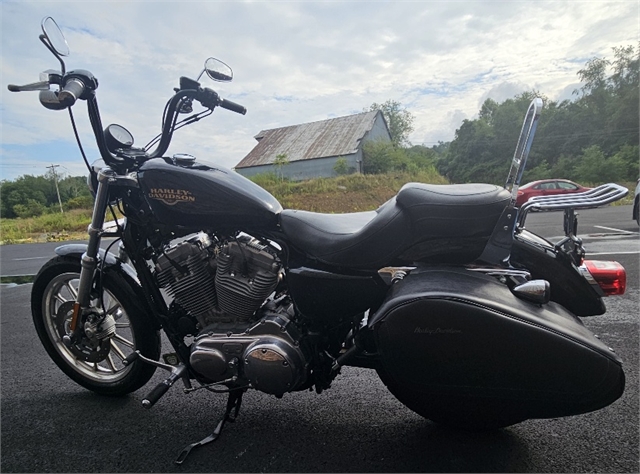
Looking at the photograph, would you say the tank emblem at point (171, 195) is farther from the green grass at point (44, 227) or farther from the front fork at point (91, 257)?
the green grass at point (44, 227)

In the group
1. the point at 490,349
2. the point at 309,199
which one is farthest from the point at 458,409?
the point at 309,199

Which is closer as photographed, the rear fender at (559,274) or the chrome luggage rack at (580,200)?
the chrome luggage rack at (580,200)

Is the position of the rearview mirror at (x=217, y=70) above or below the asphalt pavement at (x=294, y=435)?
above

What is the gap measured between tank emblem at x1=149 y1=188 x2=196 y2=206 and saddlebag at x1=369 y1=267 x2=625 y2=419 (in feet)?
3.25

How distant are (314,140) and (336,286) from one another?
27774 mm

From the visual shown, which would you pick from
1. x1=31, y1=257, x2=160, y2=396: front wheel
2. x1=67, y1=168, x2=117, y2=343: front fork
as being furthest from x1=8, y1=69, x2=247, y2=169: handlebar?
x1=31, y1=257, x2=160, y2=396: front wheel

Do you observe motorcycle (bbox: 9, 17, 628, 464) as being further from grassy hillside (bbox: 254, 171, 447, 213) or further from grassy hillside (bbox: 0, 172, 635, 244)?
grassy hillside (bbox: 254, 171, 447, 213)

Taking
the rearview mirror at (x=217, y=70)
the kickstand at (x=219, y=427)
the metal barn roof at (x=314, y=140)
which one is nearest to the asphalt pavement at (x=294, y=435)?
the kickstand at (x=219, y=427)

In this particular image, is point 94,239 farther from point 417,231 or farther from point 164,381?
point 417,231

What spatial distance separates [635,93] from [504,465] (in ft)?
122

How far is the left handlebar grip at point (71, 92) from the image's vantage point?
1726 mm

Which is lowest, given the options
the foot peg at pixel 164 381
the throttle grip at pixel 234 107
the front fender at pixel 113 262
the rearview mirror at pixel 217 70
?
the foot peg at pixel 164 381

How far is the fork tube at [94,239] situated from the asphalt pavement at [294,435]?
2.22 ft

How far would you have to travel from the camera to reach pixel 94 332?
7.25 ft
